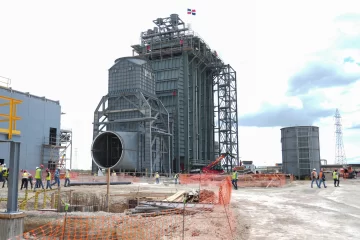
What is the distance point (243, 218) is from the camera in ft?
42.0

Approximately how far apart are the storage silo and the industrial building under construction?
13.2 meters

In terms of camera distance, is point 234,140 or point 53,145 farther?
point 234,140

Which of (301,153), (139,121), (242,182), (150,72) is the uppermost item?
(150,72)

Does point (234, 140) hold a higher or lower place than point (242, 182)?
higher

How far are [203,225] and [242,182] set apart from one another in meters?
22.1

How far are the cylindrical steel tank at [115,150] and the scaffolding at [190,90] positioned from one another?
25.4 feet

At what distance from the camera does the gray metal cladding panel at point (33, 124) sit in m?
36.1

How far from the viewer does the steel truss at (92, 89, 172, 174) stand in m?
40.5

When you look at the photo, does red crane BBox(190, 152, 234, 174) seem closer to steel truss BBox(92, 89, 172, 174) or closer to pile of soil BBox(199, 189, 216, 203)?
steel truss BBox(92, 89, 172, 174)

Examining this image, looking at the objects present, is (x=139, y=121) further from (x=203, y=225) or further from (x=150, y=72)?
(x=203, y=225)

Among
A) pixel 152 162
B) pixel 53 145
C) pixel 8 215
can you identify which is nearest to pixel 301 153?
pixel 152 162

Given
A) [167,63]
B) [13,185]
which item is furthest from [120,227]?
[167,63]

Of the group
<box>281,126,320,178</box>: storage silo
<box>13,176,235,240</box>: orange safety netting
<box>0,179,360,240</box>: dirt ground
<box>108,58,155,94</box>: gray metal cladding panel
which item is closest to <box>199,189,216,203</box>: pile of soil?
<box>0,179,360,240</box>: dirt ground

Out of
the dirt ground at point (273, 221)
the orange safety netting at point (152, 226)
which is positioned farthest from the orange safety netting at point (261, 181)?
the orange safety netting at point (152, 226)
